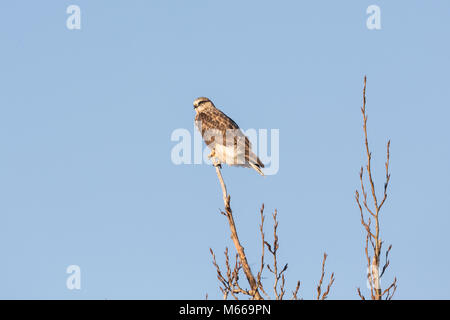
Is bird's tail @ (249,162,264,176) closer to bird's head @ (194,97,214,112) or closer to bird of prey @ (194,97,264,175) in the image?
bird of prey @ (194,97,264,175)

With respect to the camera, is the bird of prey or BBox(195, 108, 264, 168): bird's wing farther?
BBox(195, 108, 264, 168): bird's wing

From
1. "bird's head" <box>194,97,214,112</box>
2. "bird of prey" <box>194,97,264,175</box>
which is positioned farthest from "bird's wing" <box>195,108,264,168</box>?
"bird's head" <box>194,97,214,112</box>

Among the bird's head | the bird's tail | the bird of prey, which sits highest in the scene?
the bird's head

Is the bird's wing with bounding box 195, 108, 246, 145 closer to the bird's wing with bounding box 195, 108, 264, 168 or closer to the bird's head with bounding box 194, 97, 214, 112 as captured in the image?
the bird's wing with bounding box 195, 108, 264, 168

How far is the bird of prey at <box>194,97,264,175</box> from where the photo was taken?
40.4 ft

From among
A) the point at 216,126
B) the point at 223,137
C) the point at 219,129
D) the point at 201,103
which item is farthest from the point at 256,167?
the point at 201,103

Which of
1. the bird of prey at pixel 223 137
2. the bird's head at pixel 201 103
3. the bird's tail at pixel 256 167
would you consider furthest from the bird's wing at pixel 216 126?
the bird's tail at pixel 256 167

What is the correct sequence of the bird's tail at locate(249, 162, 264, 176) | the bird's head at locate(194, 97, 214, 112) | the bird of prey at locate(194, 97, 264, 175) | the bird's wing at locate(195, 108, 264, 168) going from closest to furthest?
the bird's tail at locate(249, 162, 264, 176)
the bird of prey at locate(194, 97, 264, 175)
the bird's wing at locate(195, 108, 264, 168)
the bird's head at locate(194, 97, 214, 112)

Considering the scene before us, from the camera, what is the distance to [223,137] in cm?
1301

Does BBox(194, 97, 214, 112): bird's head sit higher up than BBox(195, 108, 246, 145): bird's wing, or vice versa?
BBox(194, 97, 214, 112): bird's head

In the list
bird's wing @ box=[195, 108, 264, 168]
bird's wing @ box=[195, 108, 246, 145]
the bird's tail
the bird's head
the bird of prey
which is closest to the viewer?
the bird's tail
